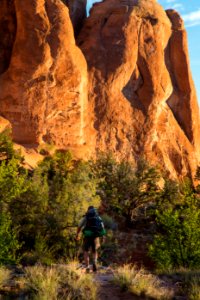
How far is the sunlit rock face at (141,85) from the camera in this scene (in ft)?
135

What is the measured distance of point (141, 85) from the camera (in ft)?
147

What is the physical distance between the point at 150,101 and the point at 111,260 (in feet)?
79.0

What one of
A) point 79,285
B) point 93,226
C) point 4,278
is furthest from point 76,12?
point 79,285

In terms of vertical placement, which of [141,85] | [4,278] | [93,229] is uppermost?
[141,85]

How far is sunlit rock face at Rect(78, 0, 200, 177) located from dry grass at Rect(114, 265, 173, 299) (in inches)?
1149

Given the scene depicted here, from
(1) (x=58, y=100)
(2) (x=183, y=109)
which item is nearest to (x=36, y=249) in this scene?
(1) (x=58, y=100)

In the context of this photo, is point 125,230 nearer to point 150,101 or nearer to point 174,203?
point 174,203

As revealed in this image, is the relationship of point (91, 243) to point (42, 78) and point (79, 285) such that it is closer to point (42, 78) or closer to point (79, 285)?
point (79, 285)

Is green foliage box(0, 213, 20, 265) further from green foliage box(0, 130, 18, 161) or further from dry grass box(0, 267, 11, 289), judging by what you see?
green foliage box(0, 130, 18, 161)

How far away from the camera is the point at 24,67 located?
110 ft

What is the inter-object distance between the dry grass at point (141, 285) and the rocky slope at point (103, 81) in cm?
2373

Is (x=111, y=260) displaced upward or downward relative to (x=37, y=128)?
downward

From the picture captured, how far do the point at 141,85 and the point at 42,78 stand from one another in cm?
1418

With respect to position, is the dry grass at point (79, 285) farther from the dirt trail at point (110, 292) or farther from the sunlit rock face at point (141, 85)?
the sunlit rock face at point (141, 85)
